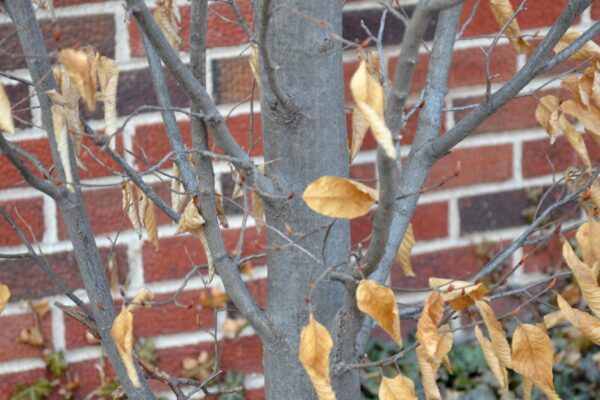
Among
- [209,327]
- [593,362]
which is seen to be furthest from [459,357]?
[209,327]

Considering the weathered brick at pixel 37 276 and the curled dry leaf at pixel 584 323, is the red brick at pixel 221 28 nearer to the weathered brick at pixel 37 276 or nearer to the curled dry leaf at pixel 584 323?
Result: the weathered brick at pixel 37 276

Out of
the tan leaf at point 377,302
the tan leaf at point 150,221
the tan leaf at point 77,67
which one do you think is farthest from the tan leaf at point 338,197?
the tan leaf at point 150,221

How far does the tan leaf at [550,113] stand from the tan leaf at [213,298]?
2.03 feet

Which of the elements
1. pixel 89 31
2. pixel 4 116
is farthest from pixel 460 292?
pixel 89 31

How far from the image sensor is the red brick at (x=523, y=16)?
Answer: 1294mm

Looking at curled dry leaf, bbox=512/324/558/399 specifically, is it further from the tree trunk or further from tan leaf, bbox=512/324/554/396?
the tree trunk

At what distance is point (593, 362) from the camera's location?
1.37 metres

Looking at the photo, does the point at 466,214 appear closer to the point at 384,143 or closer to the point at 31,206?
the point at 31,206

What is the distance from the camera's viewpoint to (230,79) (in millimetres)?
1203

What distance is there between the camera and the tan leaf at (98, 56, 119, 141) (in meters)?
0.64

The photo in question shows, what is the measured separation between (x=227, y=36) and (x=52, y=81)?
482mm

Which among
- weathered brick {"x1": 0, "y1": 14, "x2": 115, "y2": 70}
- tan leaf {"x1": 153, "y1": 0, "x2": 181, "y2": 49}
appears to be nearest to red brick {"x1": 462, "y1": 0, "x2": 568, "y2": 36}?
weathered brick {"x1": 0, "y1": 14, "x2": 115, "y2": 70}

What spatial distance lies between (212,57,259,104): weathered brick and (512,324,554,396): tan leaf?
63 centimetres

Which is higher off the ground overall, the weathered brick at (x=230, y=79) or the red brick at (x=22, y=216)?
the weathered brick at (x=230, y=79)
